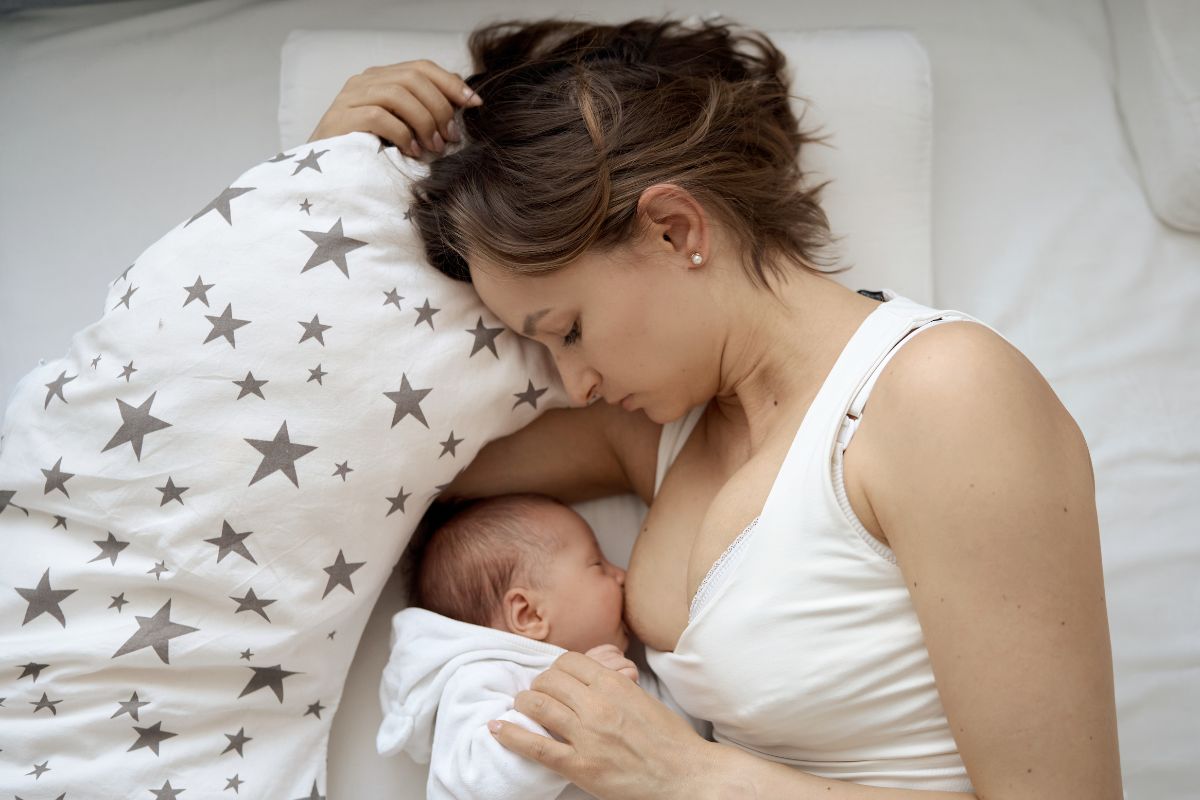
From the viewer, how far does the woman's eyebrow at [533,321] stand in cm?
127

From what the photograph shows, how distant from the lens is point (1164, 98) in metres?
1.70

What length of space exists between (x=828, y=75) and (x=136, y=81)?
1288mm

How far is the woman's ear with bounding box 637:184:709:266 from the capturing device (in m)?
1.20

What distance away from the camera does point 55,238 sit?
1723mm

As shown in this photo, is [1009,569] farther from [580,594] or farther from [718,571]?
[580,594]

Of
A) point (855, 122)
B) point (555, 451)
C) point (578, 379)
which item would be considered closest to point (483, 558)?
point (555, 451)

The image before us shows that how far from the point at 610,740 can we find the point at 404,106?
948 mm

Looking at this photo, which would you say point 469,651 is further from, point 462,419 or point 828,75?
point 828,75

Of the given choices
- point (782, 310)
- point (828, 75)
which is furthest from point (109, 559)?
point (828, 75)

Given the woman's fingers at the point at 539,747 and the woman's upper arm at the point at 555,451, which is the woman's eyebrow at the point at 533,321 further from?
the woman's fingers at the point at 539,747

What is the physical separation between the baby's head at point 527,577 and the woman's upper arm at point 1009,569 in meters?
0.54

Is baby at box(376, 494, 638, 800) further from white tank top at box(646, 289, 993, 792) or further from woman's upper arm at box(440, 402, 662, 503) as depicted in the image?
white tank top at box(646, 289, 993, 792)

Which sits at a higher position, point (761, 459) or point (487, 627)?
point (761, 459)

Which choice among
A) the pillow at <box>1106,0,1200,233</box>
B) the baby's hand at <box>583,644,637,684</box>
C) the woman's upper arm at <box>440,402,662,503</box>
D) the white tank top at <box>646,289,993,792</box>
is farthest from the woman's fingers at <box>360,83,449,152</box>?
the pillow at <box>1106,0,1200,233</box>
